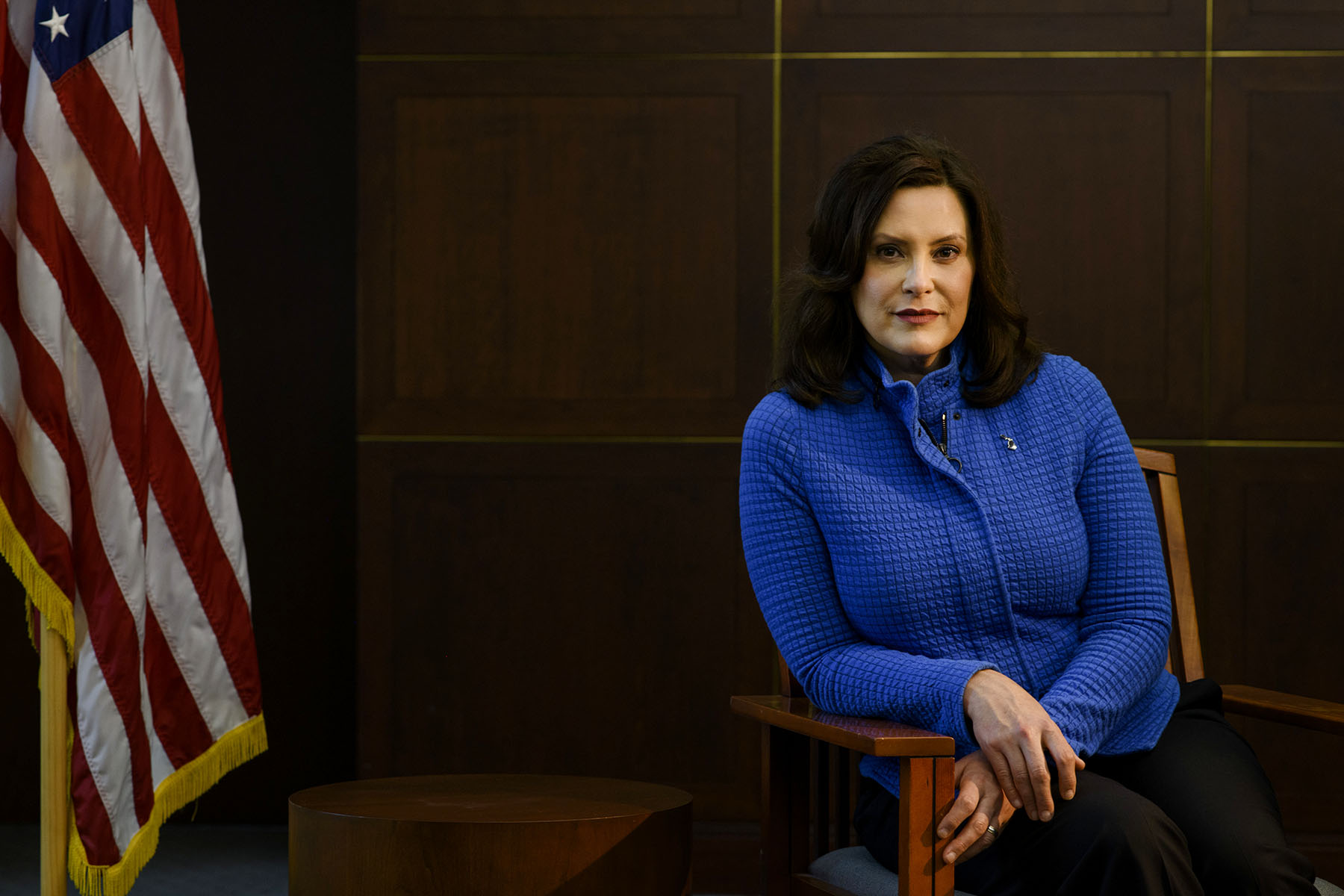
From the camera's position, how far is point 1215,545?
119 inches

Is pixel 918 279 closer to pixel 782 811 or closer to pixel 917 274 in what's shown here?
pixel 917 274

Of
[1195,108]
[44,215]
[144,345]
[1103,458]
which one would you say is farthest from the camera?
[1195,108]

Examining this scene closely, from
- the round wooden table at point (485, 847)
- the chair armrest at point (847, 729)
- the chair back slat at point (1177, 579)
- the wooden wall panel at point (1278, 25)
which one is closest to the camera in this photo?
the chair armrest at point (847, 729)

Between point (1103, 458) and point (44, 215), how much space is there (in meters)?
1.81

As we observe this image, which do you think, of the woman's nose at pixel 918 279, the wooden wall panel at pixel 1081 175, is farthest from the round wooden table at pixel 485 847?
the wooden wall panel at pixel 1081 175

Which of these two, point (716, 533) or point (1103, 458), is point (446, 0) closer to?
point (716, 533)

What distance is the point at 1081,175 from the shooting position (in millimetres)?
3043

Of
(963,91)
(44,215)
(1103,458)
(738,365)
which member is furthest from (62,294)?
(963,91)

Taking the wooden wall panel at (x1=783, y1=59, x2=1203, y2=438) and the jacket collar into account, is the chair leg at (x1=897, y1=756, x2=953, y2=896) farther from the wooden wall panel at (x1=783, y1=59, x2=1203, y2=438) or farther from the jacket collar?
the wooden wall panel at (x1=783, y1=59, x2=1203, y2=438)

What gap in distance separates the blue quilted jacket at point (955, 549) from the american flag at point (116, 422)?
1.23m

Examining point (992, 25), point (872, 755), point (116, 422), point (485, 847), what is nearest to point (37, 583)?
point (116, 422)

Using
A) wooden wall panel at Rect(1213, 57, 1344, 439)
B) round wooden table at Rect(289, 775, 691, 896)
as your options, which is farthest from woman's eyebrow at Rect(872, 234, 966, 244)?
wooden wall panel at Rect(1213, 57, 1344, 439)

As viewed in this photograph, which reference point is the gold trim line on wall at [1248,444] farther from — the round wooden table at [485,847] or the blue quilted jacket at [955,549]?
the round wooden table at [485,847]

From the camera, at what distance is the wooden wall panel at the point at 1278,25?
3.00 meters
